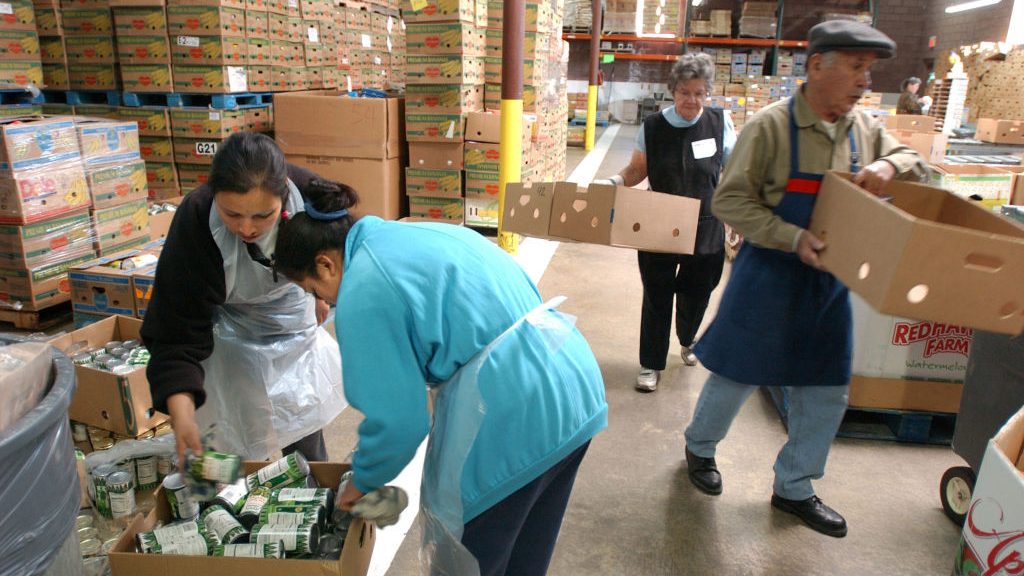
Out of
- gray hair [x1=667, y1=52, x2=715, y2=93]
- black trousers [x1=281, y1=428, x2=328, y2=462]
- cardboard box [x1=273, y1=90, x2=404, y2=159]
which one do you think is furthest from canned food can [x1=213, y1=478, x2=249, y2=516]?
cardboard box [x1=273, y1=90, x2=404, y2=159]

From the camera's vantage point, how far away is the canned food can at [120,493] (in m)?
2.19

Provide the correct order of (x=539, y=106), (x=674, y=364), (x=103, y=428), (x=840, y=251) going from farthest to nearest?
(x=539, y=106), (x=674, y=364), (x=103, y=428), (x=840, y=251)

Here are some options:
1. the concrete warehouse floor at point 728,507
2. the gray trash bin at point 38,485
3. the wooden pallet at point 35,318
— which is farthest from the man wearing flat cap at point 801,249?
the wooden pallet at point 35,318

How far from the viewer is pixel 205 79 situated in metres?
5.20

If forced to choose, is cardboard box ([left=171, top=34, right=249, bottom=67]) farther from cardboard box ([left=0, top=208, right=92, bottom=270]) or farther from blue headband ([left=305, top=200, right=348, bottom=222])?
blue headband ([left=305, top=200, right=348, bottom=222])

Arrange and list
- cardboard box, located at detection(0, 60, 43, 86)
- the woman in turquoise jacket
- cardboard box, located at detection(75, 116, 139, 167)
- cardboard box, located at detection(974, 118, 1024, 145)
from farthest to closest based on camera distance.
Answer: cardboard box, located at detection(974, 118, 1024, 145) < cardboard box, located at detection(0, 60, 43, 86) < cardboard box, located at detection(75, 116, 139, 167) < the woman in turquoise jacket

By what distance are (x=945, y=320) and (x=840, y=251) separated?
32 cm

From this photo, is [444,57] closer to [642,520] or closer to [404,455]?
[642,520]

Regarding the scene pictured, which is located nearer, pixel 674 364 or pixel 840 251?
pixel 840 251

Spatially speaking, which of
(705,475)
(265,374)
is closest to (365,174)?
(265,374)

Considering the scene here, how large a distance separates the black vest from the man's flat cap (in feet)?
3.76

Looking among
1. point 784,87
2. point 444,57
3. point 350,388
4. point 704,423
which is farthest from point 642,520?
point 784,87

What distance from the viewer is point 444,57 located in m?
5.33

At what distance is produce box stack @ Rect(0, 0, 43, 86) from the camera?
4523mm
